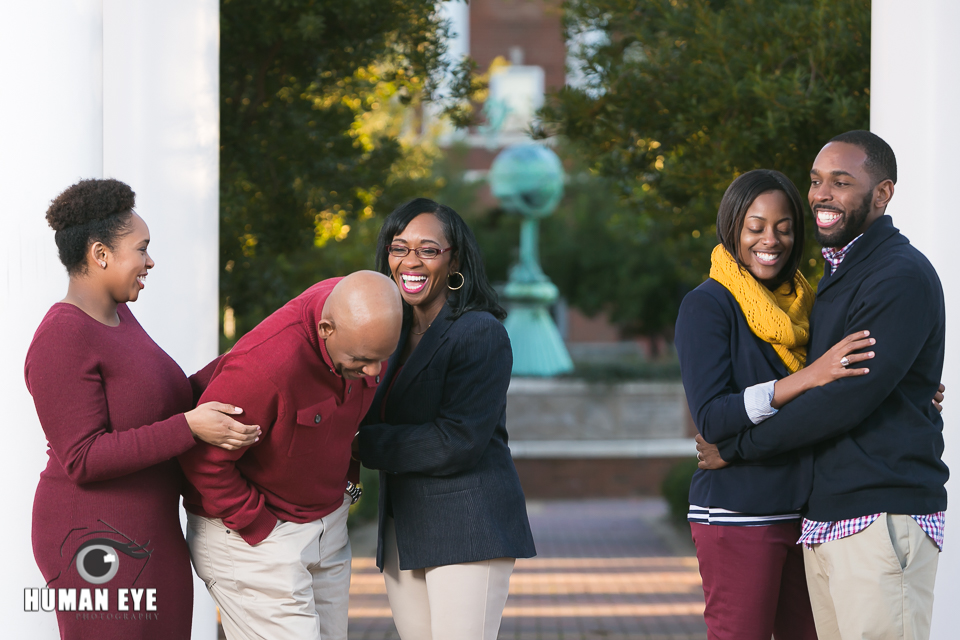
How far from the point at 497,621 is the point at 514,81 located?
19.2 metres

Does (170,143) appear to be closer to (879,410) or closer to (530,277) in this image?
(879,410)

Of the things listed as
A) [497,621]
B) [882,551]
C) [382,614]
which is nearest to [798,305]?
[882,551]

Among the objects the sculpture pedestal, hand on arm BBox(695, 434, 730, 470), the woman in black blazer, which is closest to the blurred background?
the woman in black blazer

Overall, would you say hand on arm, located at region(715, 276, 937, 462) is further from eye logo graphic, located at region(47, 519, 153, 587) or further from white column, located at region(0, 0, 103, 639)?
white column, located at region(0, 0, 103, 639)

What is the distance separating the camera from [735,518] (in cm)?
250

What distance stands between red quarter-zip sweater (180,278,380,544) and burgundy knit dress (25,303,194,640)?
13 cm

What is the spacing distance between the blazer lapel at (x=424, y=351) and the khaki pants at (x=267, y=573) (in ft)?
1.41

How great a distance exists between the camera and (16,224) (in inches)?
107

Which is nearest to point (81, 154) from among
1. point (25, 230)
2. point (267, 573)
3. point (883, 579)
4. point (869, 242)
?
point (25, 230)

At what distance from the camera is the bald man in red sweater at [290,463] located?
2168 millimetres

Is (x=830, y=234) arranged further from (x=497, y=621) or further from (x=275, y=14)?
(x=275, y=14)

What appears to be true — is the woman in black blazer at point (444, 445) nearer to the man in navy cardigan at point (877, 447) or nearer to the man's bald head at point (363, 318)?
the man's bald head at point (363, 318)

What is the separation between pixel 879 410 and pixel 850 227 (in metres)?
0.53
